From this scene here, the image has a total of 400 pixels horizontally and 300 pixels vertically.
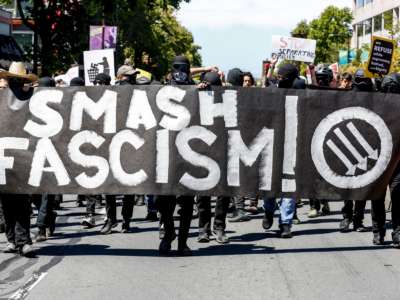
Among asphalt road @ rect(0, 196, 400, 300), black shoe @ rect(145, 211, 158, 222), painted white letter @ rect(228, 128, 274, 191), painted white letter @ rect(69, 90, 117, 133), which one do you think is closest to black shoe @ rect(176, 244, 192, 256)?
asphalt road @ rect(0, 196, 400, 300)

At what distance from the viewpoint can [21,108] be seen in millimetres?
9688

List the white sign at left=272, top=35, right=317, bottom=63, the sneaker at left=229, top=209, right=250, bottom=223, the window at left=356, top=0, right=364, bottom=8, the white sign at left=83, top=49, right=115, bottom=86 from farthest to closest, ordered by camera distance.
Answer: the window at left=356, top=0, right=364, bottom=8, the white sign at left=272, top=35, right=317, bottom=63, the white sign at left=83, top=49, right=115, bottom=86, the sneaker at left=229, top=209, right=250, bottom=223

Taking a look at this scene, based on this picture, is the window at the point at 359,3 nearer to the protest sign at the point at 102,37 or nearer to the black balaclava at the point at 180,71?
the protest sign at the point at 102,37

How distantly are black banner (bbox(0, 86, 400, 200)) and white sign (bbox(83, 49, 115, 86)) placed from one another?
9064 millimetres

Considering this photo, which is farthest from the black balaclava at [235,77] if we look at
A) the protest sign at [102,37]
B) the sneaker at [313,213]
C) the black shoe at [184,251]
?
the protest sign at [102,37]

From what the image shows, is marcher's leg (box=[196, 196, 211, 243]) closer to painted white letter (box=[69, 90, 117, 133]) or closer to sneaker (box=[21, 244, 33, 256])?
painted white letter (box=[69, 90, 117, 133])

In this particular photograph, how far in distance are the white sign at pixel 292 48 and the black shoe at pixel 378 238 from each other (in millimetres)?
11097

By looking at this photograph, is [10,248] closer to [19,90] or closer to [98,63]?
[19,90]

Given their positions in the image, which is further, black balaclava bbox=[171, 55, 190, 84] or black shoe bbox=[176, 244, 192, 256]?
black balaclava bbox=[171, 55, 190, 84]

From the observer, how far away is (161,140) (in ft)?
31.9

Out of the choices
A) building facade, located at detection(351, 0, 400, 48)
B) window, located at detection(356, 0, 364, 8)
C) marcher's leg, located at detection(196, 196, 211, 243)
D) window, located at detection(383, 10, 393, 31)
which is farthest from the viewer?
window, located at detection(356, 0, 364, 8)

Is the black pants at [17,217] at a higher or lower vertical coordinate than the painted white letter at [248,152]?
lower

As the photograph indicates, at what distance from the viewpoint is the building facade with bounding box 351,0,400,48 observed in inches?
2945

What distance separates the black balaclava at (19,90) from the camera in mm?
9706
